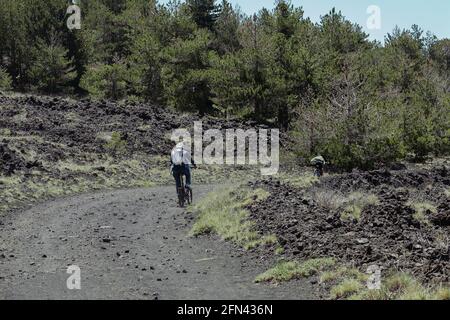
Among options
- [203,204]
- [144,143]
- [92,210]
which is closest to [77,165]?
[144,143]

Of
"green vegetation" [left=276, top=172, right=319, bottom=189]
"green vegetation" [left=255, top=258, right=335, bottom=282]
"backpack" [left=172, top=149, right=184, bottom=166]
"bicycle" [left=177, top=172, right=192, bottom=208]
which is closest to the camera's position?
"green vegetation" [left=255, top=258, right=335, bottom=282]

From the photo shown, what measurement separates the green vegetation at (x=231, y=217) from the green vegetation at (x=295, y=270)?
172 cm

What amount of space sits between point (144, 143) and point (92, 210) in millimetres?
15287

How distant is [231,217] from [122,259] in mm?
3606

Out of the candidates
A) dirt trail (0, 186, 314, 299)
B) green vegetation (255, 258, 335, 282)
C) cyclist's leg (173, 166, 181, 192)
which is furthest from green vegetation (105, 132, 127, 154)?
green vegetation (255, 258, 335, 282)

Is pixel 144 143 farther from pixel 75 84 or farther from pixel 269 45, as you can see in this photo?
pixel 75 84

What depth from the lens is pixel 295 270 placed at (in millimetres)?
8469

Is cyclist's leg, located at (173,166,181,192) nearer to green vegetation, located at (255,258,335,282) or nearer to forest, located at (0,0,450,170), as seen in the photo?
green vegetation, located at (255,258,335,282)

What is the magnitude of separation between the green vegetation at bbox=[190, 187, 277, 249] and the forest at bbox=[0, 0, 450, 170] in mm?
11775

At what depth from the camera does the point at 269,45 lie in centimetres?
3966

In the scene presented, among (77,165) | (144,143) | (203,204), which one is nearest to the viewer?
(203,204)

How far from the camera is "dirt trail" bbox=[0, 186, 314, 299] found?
7879mm

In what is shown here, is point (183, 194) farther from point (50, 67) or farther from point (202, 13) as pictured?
point (202, 13)

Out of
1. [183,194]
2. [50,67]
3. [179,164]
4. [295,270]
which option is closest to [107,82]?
[50,67]
